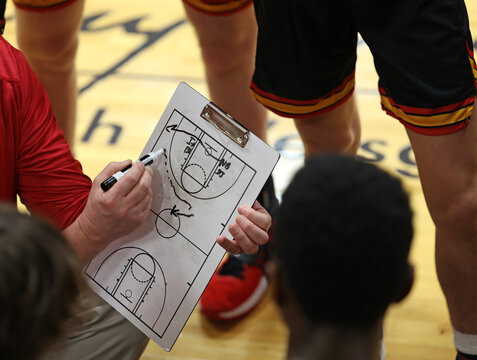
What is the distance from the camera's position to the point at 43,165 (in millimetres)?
1144

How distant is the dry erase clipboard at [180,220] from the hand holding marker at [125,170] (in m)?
0.01

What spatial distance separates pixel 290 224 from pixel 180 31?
2095 mm

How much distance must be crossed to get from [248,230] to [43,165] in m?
0.35

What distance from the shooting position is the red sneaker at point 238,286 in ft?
4.99

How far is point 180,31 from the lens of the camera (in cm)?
266

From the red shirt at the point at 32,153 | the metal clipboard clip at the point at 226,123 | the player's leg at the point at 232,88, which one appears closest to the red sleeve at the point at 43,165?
the red shirt at the point at 32,153

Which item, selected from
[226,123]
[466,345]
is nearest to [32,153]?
[226,123]

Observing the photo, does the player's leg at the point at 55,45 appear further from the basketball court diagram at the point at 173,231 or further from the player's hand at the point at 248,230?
the player's hand at the point at 248,230

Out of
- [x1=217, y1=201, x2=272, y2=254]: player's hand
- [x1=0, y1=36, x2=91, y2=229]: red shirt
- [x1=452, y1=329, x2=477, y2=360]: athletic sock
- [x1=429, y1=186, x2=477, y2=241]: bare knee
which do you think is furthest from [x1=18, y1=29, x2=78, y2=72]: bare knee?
[x1=452, y1=329, x2=477, y2=360]: athletic sock

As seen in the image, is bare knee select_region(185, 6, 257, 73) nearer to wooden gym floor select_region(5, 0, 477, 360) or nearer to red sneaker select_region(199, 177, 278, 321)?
red sneaker select_region(199, 177, 278, 321)

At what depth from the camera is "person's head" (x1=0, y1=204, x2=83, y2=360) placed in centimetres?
62

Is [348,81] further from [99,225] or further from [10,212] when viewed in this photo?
[10,212]

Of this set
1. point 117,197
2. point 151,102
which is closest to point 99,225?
point 117,197

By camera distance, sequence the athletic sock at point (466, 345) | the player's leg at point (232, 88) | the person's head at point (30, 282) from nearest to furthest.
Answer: the person's head at point (30, 282), the athletic sock at point (466, 345), the player's leg at point (232, 88)
